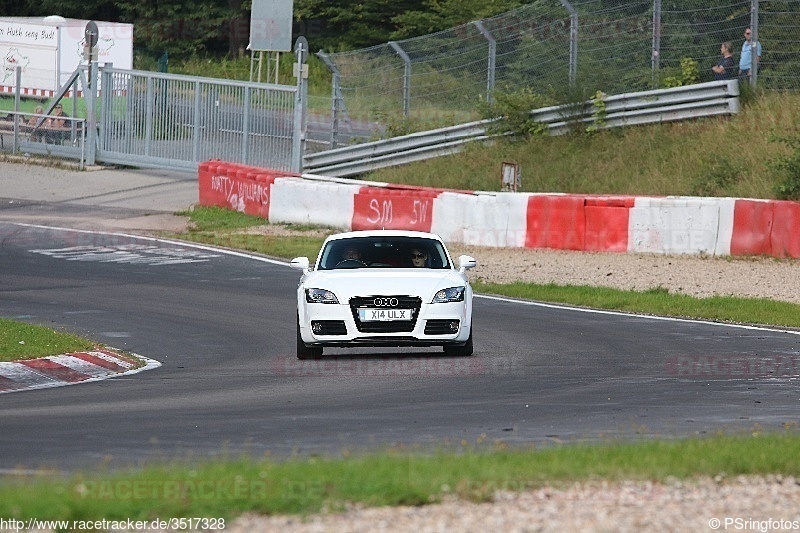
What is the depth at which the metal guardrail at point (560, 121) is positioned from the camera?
102ft

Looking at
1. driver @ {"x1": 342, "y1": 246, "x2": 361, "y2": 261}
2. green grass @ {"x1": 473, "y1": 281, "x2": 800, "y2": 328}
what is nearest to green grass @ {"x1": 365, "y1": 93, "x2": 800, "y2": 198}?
green grass @ {"x1": 473, "y1": 281, "x2": 800, "y2": 328}

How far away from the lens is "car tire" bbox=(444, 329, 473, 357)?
51.2 ft

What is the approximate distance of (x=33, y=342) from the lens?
1547cm

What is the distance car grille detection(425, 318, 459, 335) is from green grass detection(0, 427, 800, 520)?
5.45 metres

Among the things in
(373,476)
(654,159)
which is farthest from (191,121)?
(373,476)

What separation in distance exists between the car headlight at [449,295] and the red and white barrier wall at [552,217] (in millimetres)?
9462

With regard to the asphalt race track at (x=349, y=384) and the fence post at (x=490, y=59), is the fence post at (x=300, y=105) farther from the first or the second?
the asphalt race track at (x=349, y=384)

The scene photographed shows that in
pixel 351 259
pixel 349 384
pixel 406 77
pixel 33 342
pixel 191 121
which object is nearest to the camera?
pixel 349 384

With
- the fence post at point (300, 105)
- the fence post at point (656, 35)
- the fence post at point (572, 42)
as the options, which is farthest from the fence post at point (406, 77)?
the fence post at point (656, 35)

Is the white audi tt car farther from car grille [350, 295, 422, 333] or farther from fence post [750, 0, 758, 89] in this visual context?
fence post [750, 0, 758, 89]

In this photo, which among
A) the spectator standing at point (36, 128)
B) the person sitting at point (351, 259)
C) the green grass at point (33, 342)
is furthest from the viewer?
the spectator standing at point (36, 128)

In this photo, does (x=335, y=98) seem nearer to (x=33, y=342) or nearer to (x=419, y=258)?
(x=419, y=258)

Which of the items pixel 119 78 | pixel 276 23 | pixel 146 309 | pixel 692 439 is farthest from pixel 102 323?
pixel 276 23

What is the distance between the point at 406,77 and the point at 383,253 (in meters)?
18.4
